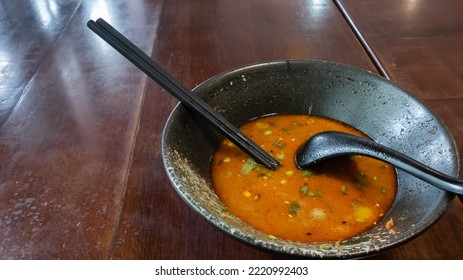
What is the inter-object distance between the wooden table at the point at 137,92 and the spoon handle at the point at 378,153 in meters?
0.19

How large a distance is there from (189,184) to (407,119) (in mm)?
615

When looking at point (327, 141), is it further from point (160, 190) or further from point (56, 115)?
point (56, 115)

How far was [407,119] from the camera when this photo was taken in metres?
1.04

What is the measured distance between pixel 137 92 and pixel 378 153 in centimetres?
88

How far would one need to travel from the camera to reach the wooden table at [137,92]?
94 centimetres

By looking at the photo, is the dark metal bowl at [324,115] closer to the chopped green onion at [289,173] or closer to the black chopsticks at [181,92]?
the black chopsticks at [181,92]

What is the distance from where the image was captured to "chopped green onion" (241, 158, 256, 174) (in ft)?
3.41

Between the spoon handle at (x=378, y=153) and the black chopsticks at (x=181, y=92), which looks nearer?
the spoon handle at (x=378, y=153)

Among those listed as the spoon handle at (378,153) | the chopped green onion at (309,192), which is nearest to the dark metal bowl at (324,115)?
the spoon handle at (378,153)

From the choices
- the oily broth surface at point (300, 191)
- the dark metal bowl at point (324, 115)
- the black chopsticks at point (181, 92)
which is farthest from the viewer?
the black chopsticks at point (181, 92)

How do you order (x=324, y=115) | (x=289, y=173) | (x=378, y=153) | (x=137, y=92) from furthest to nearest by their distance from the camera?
1. (x=137, y=92)
2. (x=324, y=115)
3. (x=289, y=173)
4. (x=378, y=153)

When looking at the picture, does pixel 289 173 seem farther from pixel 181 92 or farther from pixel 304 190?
pixel 181 92

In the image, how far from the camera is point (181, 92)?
996mm

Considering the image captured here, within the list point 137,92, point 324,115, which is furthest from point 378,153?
point 137,92
